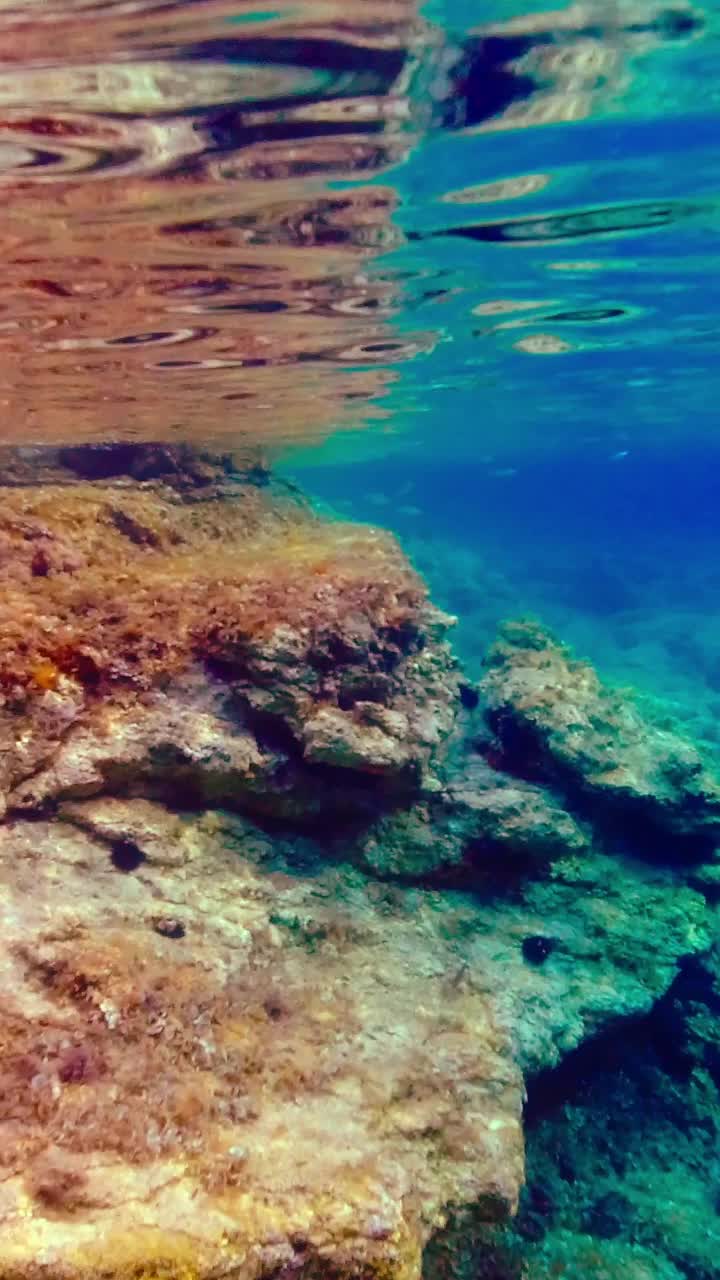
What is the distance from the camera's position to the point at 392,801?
8.52m

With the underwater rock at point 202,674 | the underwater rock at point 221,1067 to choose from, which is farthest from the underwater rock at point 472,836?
the underwater rock at point 221,1067

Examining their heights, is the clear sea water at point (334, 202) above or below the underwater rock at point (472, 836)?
above

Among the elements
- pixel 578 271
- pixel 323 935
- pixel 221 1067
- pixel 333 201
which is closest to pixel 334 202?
pixel 333 201

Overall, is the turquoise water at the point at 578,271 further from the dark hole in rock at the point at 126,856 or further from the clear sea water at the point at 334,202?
the dark hole in rock at the point at 126,856

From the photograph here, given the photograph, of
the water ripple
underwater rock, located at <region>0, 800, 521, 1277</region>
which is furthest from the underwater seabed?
the water ripple

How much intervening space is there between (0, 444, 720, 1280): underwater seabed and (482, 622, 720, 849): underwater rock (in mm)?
48

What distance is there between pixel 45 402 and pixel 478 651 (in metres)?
16.1

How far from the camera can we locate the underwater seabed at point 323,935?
171 inches

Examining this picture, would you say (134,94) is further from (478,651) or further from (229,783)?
(478,651)

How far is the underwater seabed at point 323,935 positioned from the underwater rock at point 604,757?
48 millimetres

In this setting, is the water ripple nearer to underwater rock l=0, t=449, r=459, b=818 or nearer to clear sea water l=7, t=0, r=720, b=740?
clear sea water l=7, t=0, r=720, b=740

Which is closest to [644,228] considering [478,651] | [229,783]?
[229,783]

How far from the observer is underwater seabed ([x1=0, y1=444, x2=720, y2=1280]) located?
434 cm

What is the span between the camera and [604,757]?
10.4m
